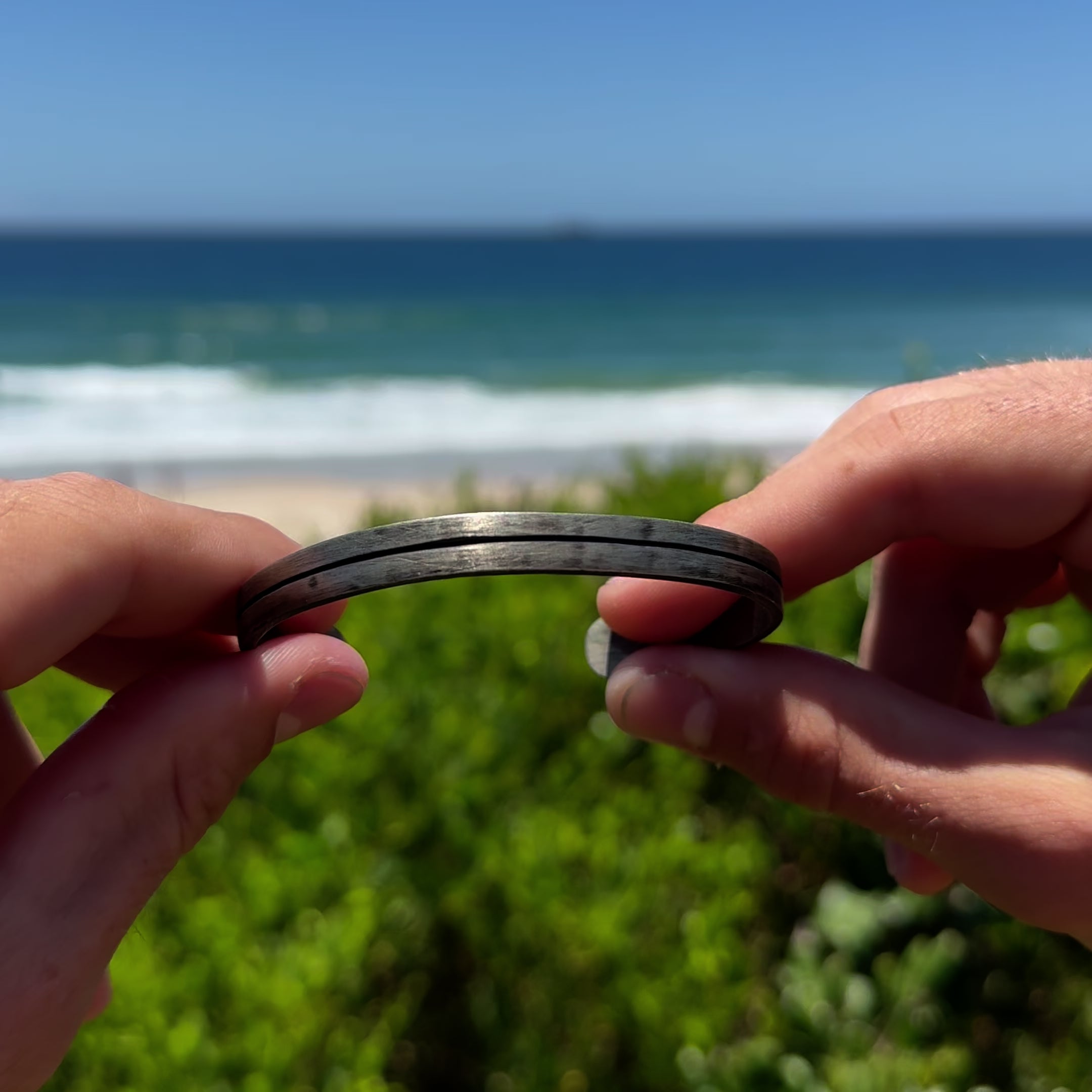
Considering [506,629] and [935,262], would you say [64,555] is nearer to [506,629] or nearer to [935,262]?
[506,629]

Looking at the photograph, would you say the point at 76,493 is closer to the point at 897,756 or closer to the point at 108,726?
the point at 108,726

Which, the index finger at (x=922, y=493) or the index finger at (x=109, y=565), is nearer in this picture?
the index finger at (x=109, y=565)

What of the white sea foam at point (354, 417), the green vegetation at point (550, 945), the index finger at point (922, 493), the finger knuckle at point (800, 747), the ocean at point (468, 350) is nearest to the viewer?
the finger knuckle at point (800, 747)

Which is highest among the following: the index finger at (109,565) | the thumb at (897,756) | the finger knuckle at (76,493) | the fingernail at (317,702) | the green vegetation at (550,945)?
the finger knuckle at (76,493)

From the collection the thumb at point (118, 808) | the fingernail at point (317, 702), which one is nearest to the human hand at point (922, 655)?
the fingernail at point (317, 702)

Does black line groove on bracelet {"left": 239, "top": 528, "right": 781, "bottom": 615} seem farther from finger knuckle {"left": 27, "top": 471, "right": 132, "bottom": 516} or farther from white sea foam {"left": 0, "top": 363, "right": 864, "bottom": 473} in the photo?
white sea foam {"left": 0, "top": 363, "right": 864, "bottom": 473}

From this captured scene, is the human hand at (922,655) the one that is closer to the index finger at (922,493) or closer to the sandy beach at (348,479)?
the index finger at (922,493)

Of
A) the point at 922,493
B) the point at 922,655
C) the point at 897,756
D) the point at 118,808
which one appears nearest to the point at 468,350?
the point at 922,655
